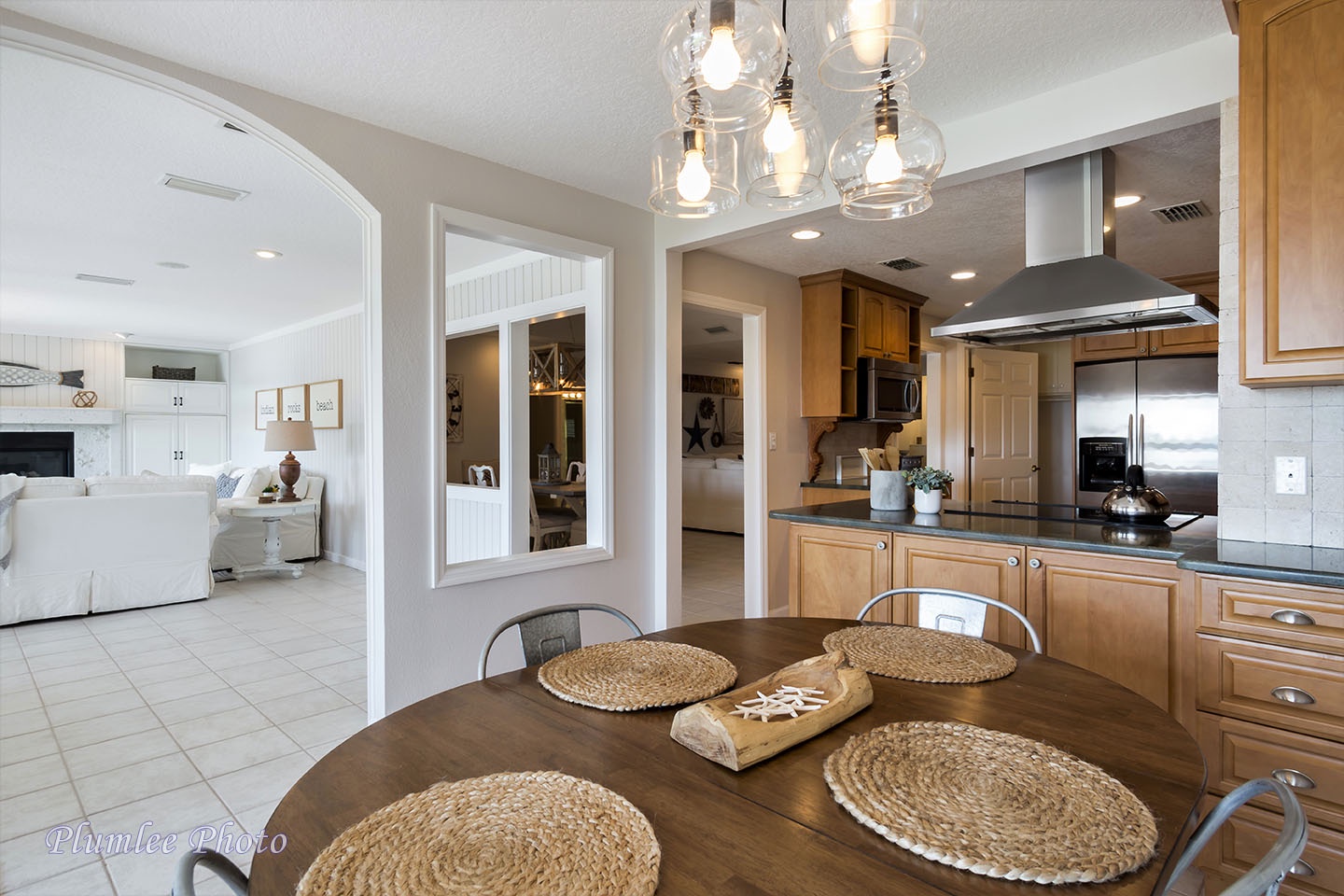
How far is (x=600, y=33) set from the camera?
204 cm

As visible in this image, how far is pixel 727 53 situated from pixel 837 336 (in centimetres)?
388

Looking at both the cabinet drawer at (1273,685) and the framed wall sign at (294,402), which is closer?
the cabinet drawer at (1273,685)

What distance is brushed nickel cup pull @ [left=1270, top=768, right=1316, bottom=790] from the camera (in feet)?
5.78

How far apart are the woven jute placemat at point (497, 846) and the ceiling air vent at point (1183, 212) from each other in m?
3.99

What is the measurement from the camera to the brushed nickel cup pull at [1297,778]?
1.76 m

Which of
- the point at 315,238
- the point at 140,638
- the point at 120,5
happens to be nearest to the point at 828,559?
the point at 120,5

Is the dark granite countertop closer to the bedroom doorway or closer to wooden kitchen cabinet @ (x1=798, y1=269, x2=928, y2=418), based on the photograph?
the bedroom doorway

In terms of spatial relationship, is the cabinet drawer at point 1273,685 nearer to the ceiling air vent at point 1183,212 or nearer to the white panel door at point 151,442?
the ceiling air vent at point 1183,212

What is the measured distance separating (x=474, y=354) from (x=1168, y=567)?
6.82 metres

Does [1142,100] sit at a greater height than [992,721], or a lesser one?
greater

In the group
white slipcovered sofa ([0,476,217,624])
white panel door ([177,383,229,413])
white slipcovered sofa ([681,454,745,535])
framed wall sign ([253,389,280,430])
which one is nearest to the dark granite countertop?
white slipcovered sofa ([0,476,217,624])

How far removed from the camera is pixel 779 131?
1395 millimetres

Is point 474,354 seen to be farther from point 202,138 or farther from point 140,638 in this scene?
point 202,138

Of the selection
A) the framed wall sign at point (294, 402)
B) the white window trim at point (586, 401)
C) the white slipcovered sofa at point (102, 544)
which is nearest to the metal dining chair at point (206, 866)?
the white window trim at point (586, 401)
